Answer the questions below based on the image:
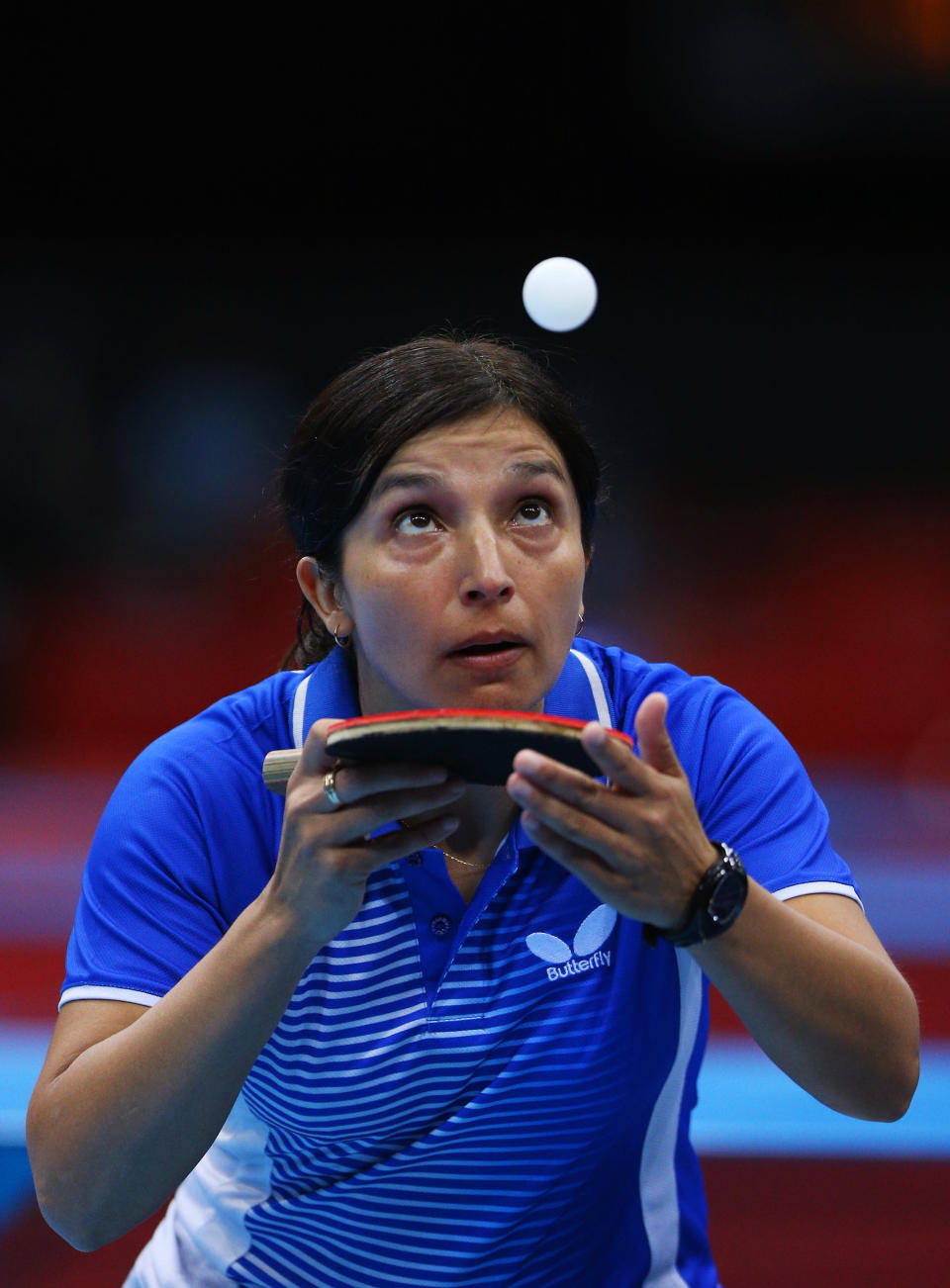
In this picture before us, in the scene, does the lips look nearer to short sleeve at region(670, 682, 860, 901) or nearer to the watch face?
short sleeve at region(670, 682, 860, 901)

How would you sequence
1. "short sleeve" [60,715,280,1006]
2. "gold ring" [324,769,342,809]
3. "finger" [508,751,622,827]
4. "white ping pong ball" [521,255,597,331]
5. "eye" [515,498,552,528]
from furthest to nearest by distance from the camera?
"white ping pong ball" [521,255,597,331] < "eye" [515,498,552,528] < "short sleeve" [60,715,280,1006] < "gold ring" [324,769,342,809] < "finger" [508,751,622,827]

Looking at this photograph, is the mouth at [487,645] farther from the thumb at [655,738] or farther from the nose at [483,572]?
the thumb at [655,738]

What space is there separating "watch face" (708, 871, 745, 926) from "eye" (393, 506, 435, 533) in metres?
0.52

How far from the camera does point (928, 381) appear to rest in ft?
25.6

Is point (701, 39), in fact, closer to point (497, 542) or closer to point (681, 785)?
point (497, 542)

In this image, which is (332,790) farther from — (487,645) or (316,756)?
(487,645)

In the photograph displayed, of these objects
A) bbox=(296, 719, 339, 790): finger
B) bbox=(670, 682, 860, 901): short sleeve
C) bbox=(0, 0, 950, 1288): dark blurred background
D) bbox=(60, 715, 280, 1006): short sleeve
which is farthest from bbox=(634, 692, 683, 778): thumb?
bbox=(0, 0, 950, 1288): dark blurred background

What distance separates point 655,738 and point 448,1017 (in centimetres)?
53

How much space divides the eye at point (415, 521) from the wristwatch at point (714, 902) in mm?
500

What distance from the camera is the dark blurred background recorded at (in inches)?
298

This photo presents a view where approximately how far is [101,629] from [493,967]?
697 cm

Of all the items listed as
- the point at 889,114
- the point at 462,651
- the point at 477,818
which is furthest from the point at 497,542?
the point at 889,114

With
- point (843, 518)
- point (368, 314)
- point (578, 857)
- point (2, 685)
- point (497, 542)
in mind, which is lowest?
point (2, 685)

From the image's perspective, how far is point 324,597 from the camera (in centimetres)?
158
